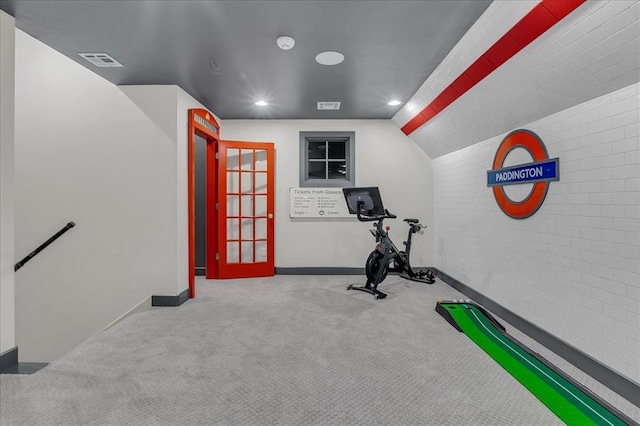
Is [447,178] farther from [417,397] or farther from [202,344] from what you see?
[202,344]

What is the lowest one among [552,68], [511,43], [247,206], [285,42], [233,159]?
[247,206]

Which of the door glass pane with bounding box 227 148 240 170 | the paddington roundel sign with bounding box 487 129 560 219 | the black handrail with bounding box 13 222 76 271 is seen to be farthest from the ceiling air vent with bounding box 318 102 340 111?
the black handrail with bounding box 13 222 76 271

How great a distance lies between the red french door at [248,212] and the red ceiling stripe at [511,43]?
2.85 metres

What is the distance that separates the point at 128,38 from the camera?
2.61 metres

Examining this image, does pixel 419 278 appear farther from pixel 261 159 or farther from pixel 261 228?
pixel 261 159

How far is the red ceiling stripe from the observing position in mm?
1880

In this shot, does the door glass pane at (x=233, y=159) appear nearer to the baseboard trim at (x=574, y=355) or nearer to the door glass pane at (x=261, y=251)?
the door glass pane at (x=261, y=251)

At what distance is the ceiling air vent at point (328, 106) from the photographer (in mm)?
4281

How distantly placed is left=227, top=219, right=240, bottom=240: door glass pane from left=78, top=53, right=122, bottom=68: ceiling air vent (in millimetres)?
2613

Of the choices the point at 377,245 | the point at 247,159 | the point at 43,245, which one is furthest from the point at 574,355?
the point at 43,245

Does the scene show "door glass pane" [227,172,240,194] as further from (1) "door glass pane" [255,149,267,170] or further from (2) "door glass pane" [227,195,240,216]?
(1) "door glass pane" [255,149,267,170]

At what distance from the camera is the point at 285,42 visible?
104 inches

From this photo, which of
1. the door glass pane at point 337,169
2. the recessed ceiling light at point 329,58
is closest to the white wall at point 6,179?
the recessed ceiling light at point 329,58

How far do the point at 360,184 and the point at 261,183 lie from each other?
169 cm
